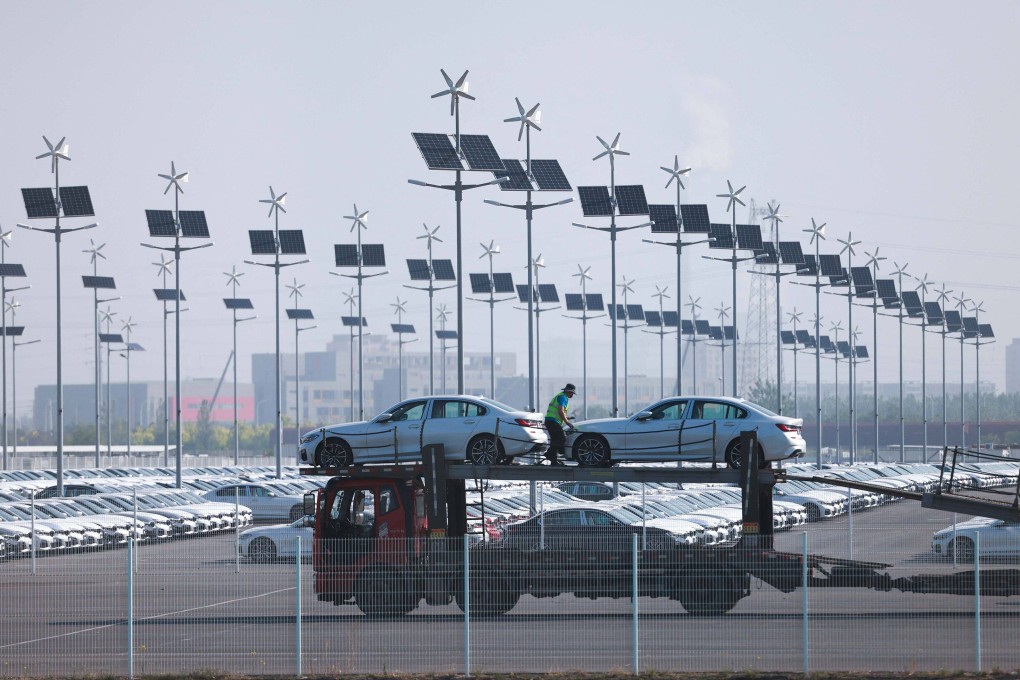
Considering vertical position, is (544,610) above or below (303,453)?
below

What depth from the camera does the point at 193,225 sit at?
6016cm

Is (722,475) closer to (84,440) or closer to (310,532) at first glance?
(310,532)

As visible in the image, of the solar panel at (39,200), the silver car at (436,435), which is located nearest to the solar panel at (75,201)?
the solar panel at (39,200)

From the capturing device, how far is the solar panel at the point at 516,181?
4309 centimetres

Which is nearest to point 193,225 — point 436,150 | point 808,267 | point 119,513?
point 119,513

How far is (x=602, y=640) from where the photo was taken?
20.3 metres

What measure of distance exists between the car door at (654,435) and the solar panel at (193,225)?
124 ft

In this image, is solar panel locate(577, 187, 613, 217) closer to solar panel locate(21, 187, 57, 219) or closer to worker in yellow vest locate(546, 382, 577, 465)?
solar panel locate(21, 187, 57, 219)

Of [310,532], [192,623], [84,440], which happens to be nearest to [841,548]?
[310,532]

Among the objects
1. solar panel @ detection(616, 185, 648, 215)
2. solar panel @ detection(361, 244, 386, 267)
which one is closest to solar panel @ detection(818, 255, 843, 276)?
solar panel @ detection(361, 244, 386, 267)

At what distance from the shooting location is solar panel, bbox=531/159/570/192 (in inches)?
1799

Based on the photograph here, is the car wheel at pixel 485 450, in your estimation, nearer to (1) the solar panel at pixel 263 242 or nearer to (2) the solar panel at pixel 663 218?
(2) the solar panel at pixel 663 218

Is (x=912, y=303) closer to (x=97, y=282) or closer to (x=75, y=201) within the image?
(x=97, y=282)

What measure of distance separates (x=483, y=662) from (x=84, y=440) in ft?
596
